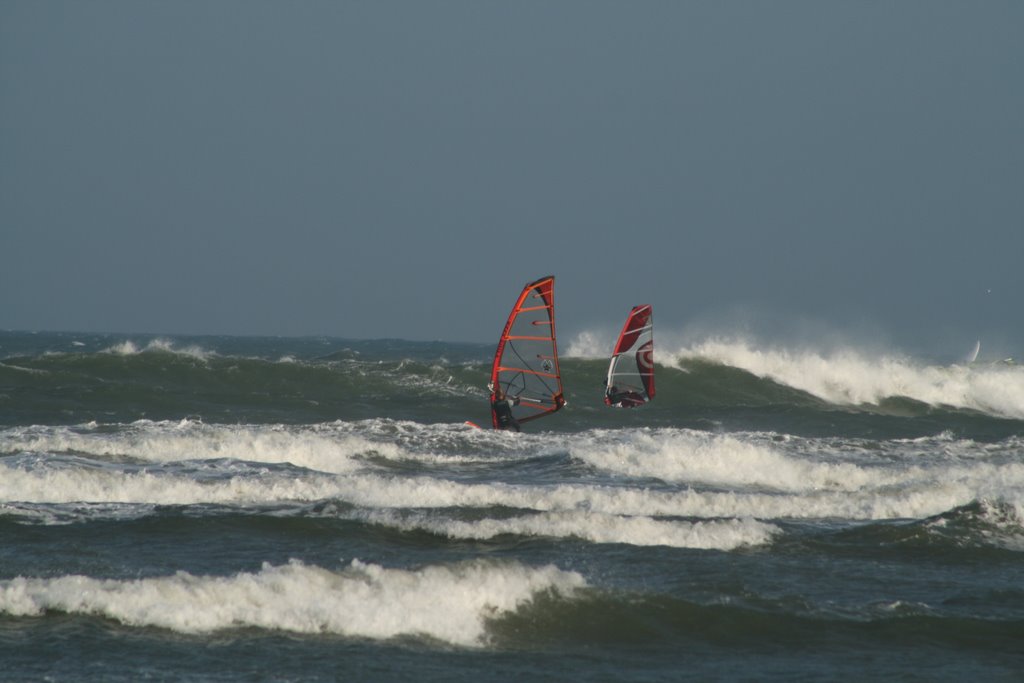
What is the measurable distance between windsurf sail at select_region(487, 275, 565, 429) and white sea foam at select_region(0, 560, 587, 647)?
811 cm

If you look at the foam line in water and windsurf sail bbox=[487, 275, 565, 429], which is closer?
the foam line in water

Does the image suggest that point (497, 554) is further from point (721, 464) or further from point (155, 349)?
point (155, 349)

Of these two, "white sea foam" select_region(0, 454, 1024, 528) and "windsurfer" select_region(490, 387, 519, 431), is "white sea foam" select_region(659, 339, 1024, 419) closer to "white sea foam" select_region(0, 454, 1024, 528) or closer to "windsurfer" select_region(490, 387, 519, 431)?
"windsurfer" select_region(490, 387, 519, 431)

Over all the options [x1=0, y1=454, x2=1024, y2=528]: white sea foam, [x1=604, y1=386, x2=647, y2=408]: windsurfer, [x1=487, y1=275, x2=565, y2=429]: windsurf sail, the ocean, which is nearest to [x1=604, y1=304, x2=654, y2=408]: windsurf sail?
[x1=604, y1=386, x2=647, y2=408]: windsurfer

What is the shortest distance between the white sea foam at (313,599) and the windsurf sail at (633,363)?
1059 centimetres

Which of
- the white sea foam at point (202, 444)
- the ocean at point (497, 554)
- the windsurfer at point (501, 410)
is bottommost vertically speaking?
the ocean at point (497, 554)

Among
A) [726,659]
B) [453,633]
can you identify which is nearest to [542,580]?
[453,633]

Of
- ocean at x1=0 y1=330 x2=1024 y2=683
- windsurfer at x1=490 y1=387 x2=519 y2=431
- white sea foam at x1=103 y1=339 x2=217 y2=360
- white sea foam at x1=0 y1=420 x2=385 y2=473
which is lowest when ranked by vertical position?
ocean at x1=0 y1=330 x2=1024 y2=683

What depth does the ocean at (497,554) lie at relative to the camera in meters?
6.24

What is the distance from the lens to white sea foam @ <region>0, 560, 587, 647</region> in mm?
6570

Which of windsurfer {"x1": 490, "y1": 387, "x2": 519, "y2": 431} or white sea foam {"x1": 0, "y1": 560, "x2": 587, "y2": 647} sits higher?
windsurfer {"x1": 490, "y1": 387, "x2": 519, "y2": 431}

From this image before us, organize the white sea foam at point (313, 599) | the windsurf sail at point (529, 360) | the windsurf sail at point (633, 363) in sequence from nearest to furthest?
the white sea foam at point (313, 599) → the windsurf sail at point (529, 360) → the windsurf sail at point (633, 363)

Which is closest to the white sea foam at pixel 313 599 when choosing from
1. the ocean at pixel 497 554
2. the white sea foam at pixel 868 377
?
the ocean at pixel 497 554

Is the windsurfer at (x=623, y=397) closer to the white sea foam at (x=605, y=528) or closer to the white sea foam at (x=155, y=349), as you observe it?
the white sea foam at (x=605, y=528)
